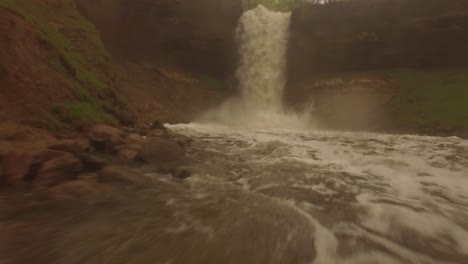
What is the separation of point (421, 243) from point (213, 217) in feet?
6.89

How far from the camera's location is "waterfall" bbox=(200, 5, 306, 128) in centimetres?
2055

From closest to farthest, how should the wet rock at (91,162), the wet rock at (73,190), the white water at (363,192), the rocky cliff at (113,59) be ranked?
the white water at (363,192), the wet rock at (73,190), the wet rock at (91,162), the rocky cliff at (113,59)

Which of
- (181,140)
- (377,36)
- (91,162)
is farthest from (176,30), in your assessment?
(91,162)

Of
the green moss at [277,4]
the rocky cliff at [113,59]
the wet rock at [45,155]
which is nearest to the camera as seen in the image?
the wet rock at [45,155]

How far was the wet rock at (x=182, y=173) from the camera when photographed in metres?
4.65

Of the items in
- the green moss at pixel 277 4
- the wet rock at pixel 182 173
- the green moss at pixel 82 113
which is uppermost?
the green moss at pixel 277 4

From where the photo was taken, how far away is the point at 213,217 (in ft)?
10.2

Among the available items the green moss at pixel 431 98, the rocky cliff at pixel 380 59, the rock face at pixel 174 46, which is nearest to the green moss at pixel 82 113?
the rock face at pixel 174 46

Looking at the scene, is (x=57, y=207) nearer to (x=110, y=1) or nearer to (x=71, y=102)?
(x=71, y=102)

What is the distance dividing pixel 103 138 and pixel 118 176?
183 centimetres

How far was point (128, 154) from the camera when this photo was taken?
5324 mm

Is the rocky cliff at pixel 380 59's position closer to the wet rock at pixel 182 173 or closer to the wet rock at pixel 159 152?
the wet rock at pixel 159 152

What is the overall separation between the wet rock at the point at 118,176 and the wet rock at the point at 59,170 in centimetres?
35

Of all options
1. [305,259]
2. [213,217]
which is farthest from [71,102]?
[305,259]
